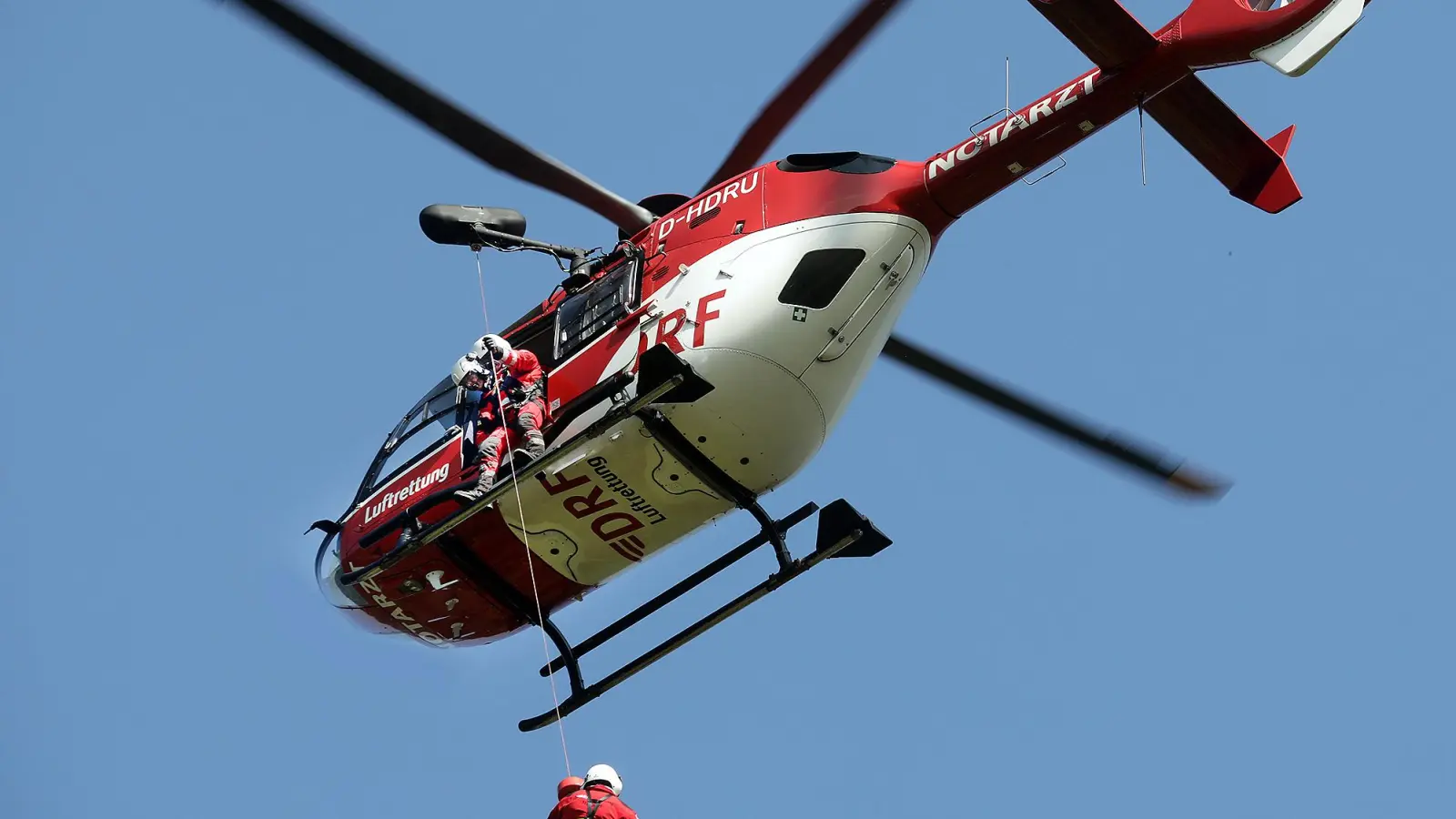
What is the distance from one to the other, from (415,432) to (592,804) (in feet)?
16.3

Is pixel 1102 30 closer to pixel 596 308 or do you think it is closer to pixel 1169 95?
pixel 1169 95

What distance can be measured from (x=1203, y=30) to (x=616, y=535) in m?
5.38

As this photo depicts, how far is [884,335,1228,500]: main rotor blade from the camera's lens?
15.4 m

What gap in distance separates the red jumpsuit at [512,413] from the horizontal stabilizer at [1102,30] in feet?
14.8

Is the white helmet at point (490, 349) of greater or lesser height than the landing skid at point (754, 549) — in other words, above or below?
above

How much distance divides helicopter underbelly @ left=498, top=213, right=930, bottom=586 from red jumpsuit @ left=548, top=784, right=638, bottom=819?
2.95 m

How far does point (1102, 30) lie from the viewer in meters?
12.5

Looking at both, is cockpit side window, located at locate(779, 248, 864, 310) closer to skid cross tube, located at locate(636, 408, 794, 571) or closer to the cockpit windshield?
skid cross tube, located at locate(636, 408, 794, 571)

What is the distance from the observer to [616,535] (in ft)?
Result: 47.4

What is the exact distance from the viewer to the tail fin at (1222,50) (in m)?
12.0

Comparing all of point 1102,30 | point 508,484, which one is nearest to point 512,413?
point 508,484

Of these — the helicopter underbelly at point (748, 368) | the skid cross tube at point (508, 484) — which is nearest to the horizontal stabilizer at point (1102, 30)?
the helicopter underbelly at point (748, 368)

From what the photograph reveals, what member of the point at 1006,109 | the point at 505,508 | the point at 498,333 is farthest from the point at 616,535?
the point at 1006,109

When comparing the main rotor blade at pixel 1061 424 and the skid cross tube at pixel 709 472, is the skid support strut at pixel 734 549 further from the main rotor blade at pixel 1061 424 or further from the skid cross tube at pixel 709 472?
the main rotor blade at pixel 1061 424
